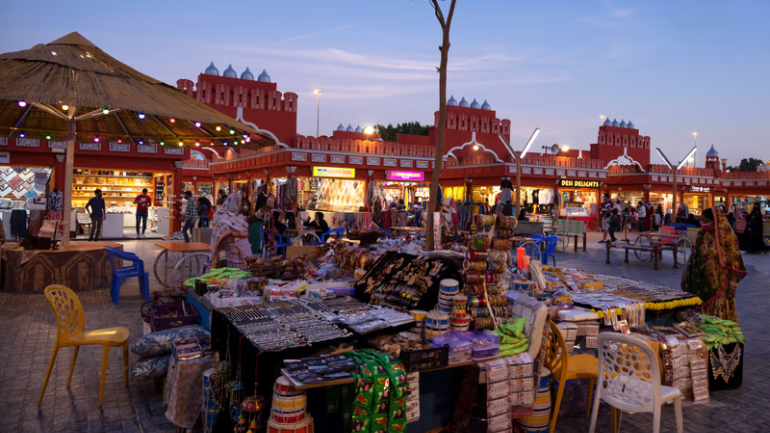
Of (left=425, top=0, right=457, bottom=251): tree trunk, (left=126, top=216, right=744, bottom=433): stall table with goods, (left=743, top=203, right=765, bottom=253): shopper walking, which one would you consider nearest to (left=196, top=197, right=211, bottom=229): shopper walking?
(left=126, top=216, right=744, bottom=433): stall table with goods

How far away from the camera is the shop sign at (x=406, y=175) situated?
21.0 metres

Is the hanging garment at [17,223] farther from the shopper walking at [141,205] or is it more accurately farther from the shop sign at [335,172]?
the shop sign at [335,172]

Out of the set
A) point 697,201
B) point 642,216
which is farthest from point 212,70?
point 697,201

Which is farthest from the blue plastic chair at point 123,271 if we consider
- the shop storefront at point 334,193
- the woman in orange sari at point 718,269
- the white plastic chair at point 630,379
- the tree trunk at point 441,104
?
the shop storefront at point 334,193

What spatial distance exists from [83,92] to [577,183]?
1000 inches

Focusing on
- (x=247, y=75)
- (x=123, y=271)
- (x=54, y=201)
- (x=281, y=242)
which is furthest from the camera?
(x=247, y=75)

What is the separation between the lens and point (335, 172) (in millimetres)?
19938

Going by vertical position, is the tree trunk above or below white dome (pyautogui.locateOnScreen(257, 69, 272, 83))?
below

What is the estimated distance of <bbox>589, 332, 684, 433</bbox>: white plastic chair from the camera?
3008 millimetres

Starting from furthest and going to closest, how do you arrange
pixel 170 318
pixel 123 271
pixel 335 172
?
pixel 335 172
pixel 123 271
pixel 170 318

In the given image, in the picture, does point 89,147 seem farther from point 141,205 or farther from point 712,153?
point 712,153

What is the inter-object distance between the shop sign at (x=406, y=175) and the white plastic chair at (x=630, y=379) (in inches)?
703

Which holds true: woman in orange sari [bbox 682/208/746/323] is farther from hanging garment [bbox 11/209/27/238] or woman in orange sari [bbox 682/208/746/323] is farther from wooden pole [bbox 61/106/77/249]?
hanging garment [bbox 11/209/27/238]

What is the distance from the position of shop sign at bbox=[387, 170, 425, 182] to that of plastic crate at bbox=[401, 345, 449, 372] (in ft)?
59.2
